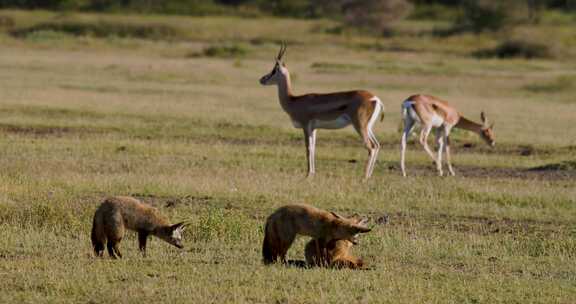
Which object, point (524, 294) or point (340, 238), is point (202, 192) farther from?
point (524, 294)

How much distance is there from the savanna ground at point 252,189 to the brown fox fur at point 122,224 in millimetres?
221

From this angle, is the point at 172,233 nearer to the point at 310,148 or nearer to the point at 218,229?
the point at 218,229

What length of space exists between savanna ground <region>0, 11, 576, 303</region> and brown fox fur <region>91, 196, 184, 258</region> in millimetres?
221

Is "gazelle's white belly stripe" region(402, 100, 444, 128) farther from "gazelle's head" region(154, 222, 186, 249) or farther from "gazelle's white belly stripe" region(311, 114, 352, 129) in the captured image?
"gazelle's head" region(154, 222, 186, 249)

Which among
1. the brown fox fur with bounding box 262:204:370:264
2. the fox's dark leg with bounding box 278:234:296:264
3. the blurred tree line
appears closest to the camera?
the brown fox fur with bounding box 262:204:370:264

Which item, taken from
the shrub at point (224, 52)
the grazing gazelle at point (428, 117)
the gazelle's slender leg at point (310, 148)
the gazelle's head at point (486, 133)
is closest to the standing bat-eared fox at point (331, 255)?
the gazelle's slender leg at point (310, 148)

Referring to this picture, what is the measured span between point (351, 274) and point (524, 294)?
131cm

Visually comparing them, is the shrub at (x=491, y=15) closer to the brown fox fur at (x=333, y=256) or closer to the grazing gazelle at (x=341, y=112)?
the grazing gazelle at (x=341, y=112)

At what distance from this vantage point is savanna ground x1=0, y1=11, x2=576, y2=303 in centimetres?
850

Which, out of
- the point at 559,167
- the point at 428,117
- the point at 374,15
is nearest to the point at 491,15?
the point at 374,15

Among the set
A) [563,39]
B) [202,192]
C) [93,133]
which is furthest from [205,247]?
[563,39]

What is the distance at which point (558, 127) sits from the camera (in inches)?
936

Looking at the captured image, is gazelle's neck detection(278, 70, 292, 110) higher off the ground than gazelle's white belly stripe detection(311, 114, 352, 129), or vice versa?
gazelle's neck detection(278, 70, 292, 110)

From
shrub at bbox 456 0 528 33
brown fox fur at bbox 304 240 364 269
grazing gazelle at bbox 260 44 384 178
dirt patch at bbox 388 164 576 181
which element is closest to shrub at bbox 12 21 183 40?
shrub at bbox 456 0 528 33
